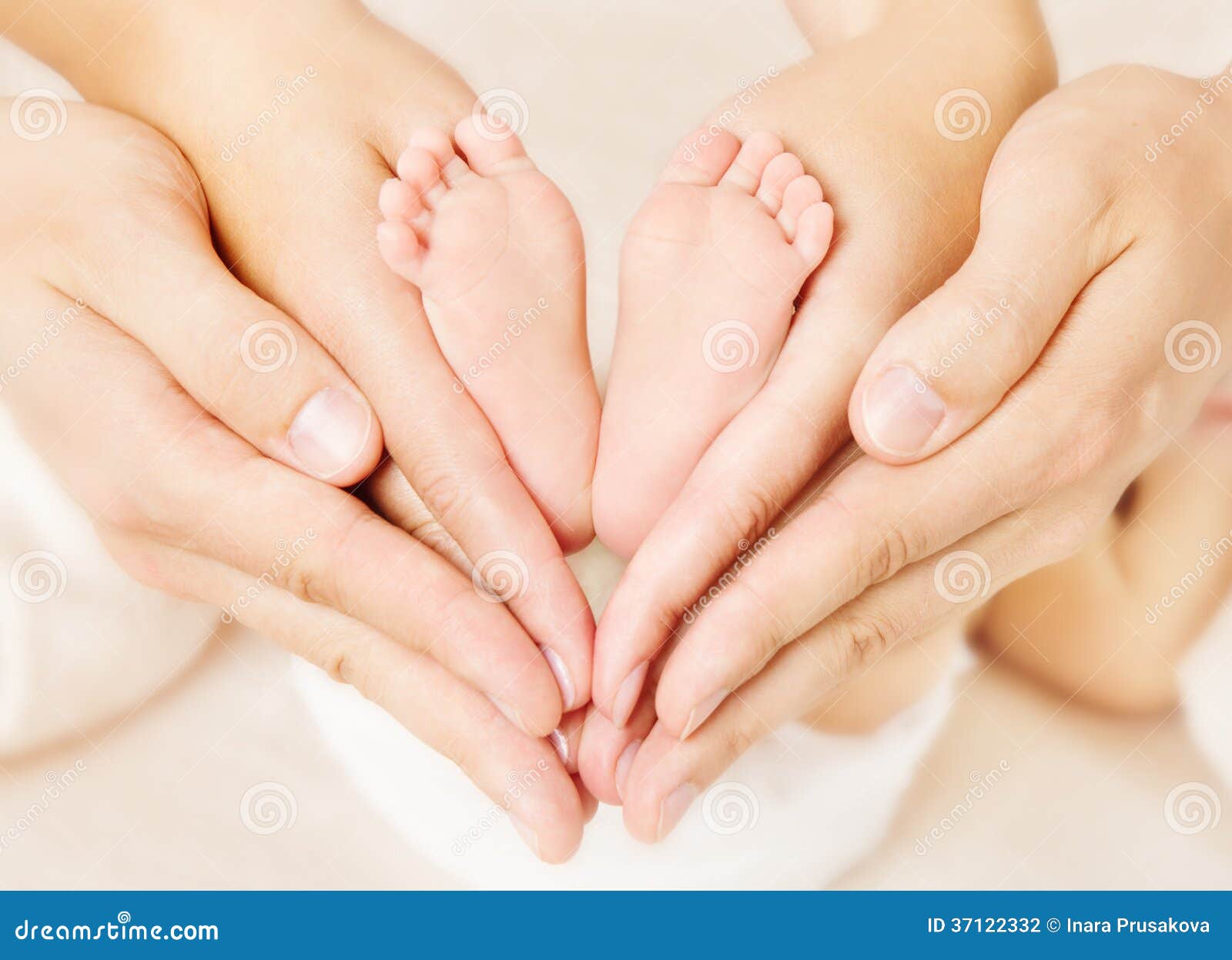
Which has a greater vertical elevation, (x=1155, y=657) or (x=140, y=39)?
(x=1155, y=657)

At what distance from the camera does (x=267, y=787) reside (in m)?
1.04

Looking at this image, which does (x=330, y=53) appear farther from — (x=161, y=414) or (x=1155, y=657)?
(x=1155, y=657)

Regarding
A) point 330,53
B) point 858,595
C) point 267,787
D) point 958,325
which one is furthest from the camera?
point 267,787

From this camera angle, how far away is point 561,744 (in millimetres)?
776

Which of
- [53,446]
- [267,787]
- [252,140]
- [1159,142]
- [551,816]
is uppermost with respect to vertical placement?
[1159,142]

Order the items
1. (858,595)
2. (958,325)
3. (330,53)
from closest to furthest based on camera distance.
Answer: (958,325) < (858,595) < (330,53)

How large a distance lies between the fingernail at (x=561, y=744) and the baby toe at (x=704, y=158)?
425mm

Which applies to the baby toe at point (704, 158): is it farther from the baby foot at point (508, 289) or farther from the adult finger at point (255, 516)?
the adult finger at point (255, 516)

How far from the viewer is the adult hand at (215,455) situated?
72 cm

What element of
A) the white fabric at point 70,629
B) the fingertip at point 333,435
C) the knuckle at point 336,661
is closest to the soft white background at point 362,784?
the white fabric at point 70,629

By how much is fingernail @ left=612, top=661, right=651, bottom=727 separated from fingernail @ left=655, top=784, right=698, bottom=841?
A: 0.20 feet

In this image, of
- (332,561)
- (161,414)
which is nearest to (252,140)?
(161,414)

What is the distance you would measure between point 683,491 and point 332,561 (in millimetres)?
245

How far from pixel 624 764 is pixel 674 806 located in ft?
0.15
